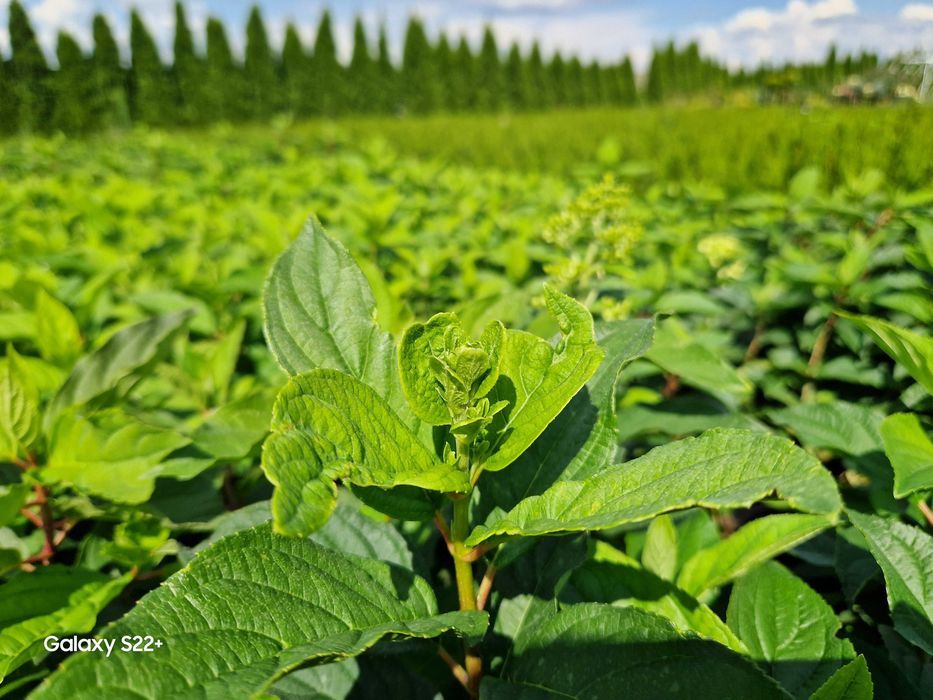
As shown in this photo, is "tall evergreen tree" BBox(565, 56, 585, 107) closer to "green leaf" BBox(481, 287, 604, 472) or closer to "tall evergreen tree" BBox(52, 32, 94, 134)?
"tall evergreen tree" BBox(52, 32, 94, 134)

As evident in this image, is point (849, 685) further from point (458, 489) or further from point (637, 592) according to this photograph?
point (458, 489)

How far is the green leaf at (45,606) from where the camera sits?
2.95ft

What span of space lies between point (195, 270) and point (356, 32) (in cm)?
3741

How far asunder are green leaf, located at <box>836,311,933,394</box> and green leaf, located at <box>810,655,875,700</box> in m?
0.51

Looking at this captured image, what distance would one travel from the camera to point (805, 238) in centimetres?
319

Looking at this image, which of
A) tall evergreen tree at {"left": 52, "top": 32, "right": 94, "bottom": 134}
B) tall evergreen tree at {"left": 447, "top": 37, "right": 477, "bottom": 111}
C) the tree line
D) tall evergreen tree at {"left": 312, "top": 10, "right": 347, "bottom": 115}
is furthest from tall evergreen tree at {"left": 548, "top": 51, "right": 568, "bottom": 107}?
tall evergreen tree at {"left": 52, "top": 32, "right": 94, "bottom": 134}

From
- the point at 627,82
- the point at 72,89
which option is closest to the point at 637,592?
the point at 72,89

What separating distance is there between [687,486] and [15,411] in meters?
1.16

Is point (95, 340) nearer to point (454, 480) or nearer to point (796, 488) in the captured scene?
point (454, 480)

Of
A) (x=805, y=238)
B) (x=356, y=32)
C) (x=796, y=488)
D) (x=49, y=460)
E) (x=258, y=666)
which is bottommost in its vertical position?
(x=805, y=238)

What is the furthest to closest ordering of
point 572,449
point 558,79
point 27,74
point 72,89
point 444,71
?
1. point 558,79
2. point 444,71
3. point 72,89
4. point 27,74
5. point 572,449

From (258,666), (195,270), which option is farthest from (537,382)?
(195,270)

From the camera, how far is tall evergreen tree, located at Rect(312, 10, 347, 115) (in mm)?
33562

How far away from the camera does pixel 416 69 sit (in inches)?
1421
